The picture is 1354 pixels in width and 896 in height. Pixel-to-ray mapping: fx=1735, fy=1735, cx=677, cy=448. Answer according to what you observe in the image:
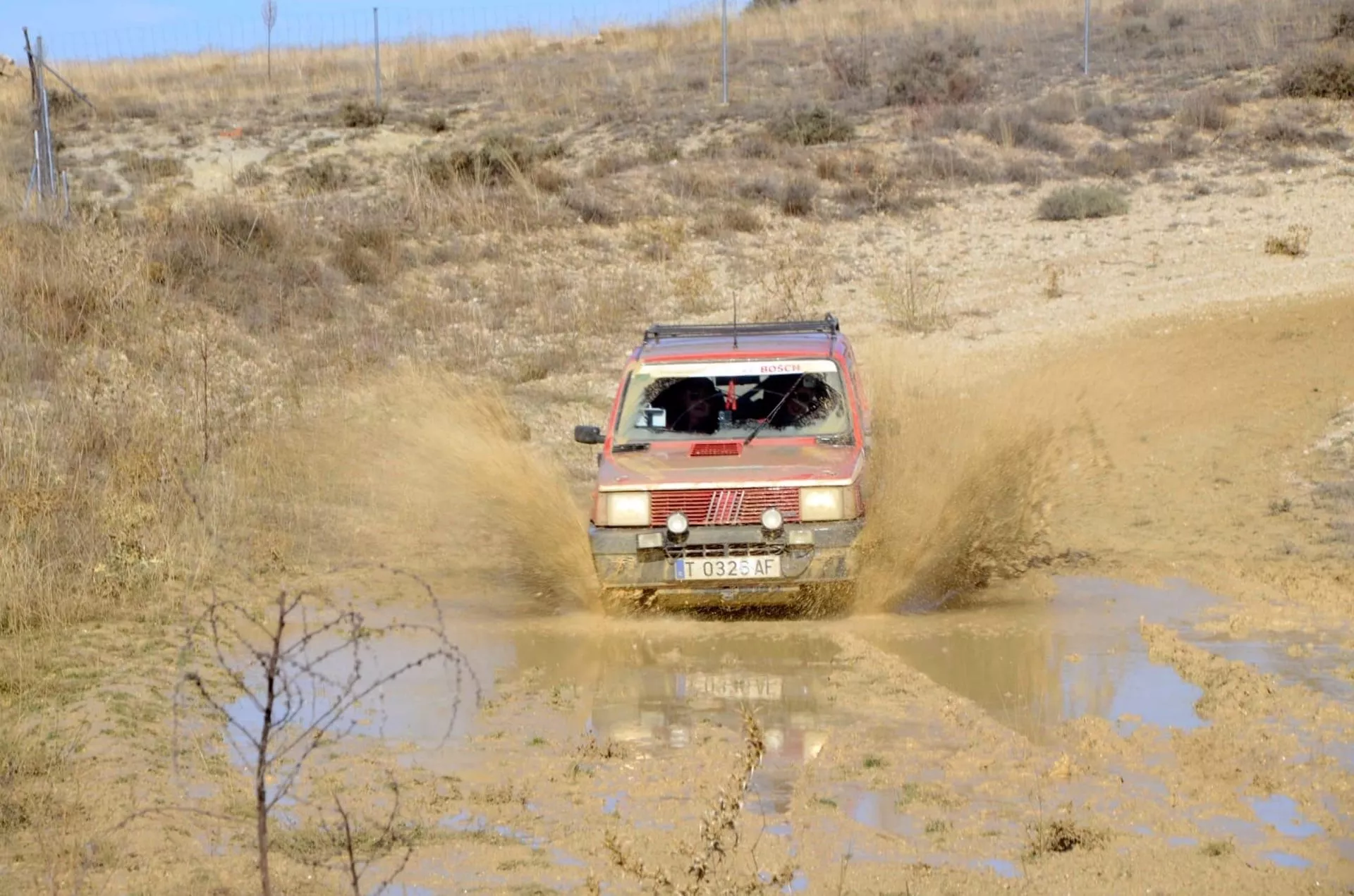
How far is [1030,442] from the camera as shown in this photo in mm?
12062

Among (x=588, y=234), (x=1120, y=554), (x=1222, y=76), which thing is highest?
(x=1222, y=76)

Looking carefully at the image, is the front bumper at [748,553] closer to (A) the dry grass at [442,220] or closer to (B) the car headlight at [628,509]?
(B) the car headlight at [628,509]

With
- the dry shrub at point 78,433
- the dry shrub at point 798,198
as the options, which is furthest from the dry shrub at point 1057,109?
the dry shrub at point 78,433

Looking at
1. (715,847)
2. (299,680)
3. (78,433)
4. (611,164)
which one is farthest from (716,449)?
(611,164)

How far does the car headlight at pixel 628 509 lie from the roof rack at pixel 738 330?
1.45 meters

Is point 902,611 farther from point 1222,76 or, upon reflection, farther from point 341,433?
point 1222,76

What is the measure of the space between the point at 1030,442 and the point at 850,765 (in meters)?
5.98

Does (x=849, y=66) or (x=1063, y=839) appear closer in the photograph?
(x=1063, y=839)

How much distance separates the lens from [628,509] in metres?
8.69

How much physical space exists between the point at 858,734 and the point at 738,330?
3.44 m

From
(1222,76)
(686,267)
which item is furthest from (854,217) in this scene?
(1222,76)

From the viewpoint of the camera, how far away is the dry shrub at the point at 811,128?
2767 centimetres

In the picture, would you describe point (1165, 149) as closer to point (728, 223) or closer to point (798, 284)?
point (728, 223)

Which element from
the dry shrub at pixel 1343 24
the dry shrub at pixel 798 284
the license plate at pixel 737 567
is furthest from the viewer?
→ the dry shrub at pixel 1343 24
